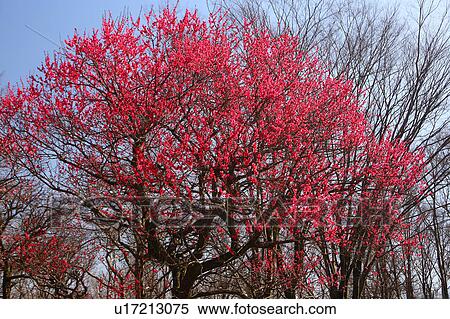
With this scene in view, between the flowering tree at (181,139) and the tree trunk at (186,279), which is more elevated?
the flowering tree at (181,139)

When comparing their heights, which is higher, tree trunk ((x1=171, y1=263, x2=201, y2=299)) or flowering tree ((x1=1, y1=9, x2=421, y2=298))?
flowering tree ((x1=1, y1=9, x2=421, y2=298))

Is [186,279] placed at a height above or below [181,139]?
below

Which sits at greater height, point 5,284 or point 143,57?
point 143,57

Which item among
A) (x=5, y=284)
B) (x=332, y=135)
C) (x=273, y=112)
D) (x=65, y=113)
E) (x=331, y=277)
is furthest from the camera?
(x=5, y=284)

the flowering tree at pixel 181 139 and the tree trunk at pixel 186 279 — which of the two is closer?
the flowering tree at pixel 181 139

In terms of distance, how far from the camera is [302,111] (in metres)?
5.07

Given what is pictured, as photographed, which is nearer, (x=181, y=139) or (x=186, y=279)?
(x=181, y=139)

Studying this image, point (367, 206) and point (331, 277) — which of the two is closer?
point (367, 206)

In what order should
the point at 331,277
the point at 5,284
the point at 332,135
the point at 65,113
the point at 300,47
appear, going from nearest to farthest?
the point at 65,113, the point at 332,135, the point at 331,277, the point at 300,47, the point at 5,284

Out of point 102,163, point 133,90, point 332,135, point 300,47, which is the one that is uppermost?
point 300,47

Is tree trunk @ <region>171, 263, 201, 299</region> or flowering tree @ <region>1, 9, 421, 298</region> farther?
tree trunk @ <region>171, 263, 201, 299</region>

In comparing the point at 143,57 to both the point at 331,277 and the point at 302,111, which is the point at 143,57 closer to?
the point at 302,111
